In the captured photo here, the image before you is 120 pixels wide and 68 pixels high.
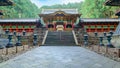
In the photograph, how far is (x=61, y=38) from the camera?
86.4ft

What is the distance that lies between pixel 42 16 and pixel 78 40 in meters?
17.0

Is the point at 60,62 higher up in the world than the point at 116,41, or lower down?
higher up

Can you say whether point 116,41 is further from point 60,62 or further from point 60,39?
point 60,62

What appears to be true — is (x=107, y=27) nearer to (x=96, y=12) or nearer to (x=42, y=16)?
(x=96, y=12)

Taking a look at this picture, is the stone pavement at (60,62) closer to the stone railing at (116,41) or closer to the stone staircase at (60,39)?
the stone railing at (116,41)

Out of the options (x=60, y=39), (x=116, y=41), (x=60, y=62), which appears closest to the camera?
(x=60, y=62)

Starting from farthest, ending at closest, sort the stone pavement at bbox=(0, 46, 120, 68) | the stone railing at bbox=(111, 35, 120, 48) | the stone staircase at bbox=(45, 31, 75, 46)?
the stone staircase at bbox=(45, 31, 75, 46)
the stone railing at bbox=(111, 35, 120, 48)
the stone pavement at bbox=(0, 46, 120, 68)

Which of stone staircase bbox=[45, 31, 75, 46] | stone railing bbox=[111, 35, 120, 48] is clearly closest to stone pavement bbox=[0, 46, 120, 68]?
stone railing bbox=[111, 35, 120, 48]

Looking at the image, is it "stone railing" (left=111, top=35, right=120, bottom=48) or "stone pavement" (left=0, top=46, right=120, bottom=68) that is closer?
"stone pavement" (left=0, top=46, right=120, bottom=68)

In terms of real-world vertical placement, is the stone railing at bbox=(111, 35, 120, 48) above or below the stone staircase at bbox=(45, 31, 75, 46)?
above

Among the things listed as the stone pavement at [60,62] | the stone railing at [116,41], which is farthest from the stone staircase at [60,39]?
the stone pavement at [60,62]

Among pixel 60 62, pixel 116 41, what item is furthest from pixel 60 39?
pixel 60 62

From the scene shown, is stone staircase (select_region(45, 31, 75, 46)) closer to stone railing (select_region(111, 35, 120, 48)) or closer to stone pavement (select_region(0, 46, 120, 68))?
stone railing (select_region(111, 35, 120, 48))

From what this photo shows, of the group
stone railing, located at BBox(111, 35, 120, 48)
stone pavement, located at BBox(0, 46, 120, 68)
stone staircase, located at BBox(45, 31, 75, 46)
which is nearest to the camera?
stone pavement, located at BBox(0, 46, 120, 68)
